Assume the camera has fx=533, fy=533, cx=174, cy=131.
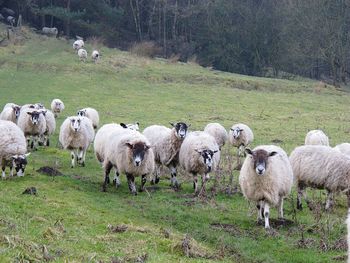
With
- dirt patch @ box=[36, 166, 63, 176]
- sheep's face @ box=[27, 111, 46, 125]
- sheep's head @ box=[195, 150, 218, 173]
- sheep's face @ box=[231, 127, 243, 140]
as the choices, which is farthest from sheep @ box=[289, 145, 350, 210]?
sheep's face @ box=[27, 111, 46, 125]

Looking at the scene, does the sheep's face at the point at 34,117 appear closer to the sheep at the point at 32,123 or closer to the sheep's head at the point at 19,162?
the sheep at the point at 32,123

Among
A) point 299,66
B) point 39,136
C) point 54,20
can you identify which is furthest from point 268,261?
point 54,20

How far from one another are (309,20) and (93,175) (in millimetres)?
44257

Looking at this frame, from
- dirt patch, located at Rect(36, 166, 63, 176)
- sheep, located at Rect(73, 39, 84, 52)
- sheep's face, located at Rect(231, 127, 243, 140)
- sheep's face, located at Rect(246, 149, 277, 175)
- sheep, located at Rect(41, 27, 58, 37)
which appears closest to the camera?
sheep's face, located at Rect(246, 149, 277, 175)

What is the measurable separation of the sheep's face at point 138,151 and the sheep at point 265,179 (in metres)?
3.00

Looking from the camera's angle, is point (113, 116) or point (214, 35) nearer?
point (113, 116)

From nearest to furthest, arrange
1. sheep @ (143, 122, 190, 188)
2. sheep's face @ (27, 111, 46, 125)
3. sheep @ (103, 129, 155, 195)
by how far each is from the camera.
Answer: sheep @ (103, 129, 155, 195)
sheep @ (143, 122, 190, 188)
sheep's face @ (27, 111, 46, 125)

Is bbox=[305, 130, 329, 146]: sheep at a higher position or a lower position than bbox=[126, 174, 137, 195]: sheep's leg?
higher

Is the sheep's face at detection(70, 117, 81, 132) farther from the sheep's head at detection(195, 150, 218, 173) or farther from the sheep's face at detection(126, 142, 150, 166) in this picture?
the sheep's head at detection(195, 150, 218, 173)

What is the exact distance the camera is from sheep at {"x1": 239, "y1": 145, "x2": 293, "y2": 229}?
12.2 metres

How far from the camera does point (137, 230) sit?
10492mm

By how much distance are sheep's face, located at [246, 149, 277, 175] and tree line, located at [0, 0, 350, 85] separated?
146ft

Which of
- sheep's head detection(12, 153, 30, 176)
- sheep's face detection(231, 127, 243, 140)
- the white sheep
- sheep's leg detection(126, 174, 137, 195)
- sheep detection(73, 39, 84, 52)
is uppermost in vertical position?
sheep detection(73, 39, 84, 52)

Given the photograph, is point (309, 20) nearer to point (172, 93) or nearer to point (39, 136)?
point (172, 93)
